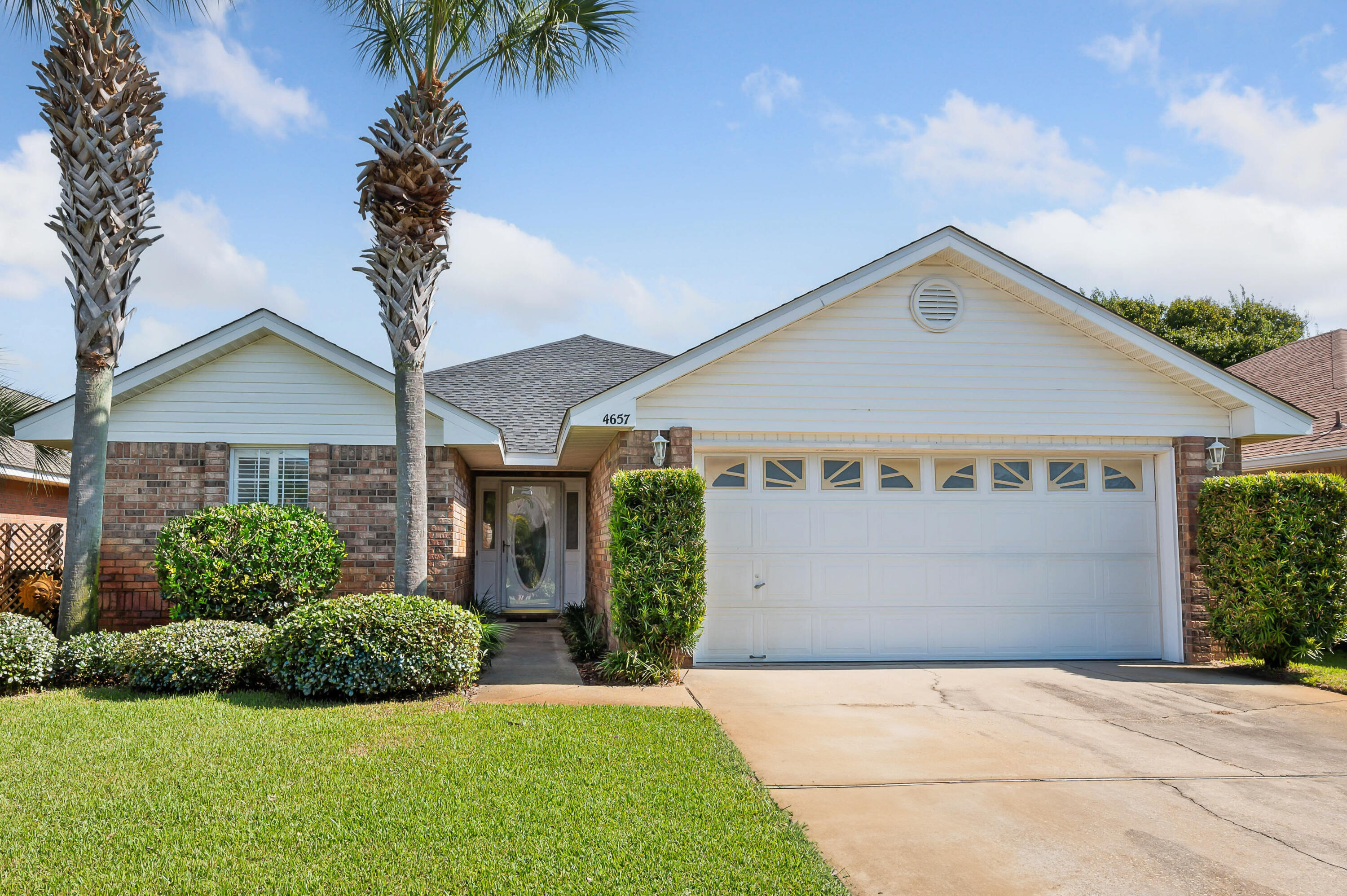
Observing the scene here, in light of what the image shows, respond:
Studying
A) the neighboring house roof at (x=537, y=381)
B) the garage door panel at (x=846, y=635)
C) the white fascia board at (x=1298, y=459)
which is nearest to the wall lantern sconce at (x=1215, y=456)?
the white fascia board at (x=1298, y=459)

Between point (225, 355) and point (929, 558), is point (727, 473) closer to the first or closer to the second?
point (929, 558)

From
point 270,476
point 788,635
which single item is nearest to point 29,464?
point 270,476

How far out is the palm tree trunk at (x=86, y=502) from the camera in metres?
8.80

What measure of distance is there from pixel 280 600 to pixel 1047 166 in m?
11.4

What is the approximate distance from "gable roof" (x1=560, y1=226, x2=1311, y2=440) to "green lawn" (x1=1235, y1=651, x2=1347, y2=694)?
2720 millimetres

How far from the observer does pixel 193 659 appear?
25.6ft

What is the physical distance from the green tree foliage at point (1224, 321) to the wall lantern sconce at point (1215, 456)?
21.7m

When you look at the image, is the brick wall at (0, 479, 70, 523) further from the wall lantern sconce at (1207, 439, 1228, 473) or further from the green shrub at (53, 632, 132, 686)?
the wall lantern sconce at (1207, 439, 1228, 473)

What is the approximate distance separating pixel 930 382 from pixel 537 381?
9436 mm

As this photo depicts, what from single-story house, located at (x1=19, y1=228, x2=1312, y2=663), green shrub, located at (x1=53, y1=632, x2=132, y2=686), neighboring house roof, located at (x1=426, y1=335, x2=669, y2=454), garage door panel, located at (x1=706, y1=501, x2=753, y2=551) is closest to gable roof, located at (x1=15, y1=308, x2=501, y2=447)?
single-story house, located at (x1=19, y1=228, x2=1312, y2=663)

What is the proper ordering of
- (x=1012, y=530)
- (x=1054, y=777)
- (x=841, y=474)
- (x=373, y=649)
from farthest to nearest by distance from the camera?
(x=1012, y=530), (x=841, y=474), (x=373, y=649), (x=1054, y=777)

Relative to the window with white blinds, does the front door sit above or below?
below

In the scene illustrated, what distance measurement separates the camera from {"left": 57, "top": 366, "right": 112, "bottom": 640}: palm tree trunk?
346 inches

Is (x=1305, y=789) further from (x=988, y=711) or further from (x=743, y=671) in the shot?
(x=743, y=671)
